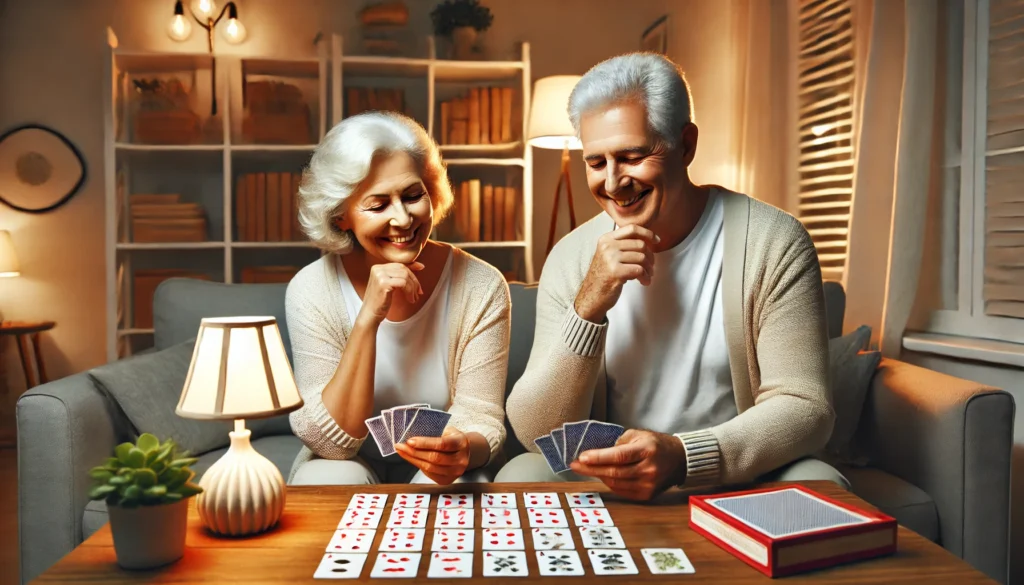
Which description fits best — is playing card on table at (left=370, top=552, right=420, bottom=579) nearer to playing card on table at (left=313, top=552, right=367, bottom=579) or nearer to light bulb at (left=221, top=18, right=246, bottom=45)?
playing card on table at (left=313, top=552, right=367, bottom=579)

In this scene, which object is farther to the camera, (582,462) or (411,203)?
(411,203)

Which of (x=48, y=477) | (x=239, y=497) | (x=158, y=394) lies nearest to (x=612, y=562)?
(x=239, y=497)

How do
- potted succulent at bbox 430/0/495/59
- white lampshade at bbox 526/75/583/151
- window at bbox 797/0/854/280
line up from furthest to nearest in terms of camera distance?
potted succulent at bbox 430/0/495/59 → white lampshade at bbox 526/75/583/151 → window at bbox 797/0/854/280

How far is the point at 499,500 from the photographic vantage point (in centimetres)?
135

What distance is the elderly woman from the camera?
5.45 ft

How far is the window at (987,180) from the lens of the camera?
94.7 inches

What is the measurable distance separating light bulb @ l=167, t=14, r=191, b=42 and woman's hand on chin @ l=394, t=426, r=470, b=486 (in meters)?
3.79

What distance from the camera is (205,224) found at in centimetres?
412

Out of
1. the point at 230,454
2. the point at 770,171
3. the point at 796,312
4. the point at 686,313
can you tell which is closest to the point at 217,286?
the point at 230,454

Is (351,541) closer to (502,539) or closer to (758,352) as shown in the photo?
(502,539)

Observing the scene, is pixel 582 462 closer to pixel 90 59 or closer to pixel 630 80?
pixel 630 80

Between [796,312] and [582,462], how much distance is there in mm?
560

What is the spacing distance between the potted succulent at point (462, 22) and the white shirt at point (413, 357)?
2831mm

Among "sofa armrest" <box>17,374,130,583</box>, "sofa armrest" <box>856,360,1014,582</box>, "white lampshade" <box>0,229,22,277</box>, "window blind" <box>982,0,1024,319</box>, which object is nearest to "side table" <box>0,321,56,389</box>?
"white lampshade" <box>0,229,22,277</box>
